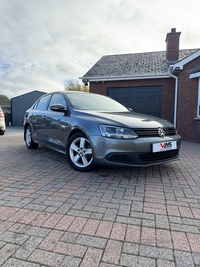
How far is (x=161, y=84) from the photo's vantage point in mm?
9227

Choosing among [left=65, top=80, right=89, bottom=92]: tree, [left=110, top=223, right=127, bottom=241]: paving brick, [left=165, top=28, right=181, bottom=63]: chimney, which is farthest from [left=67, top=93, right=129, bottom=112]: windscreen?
[left=65, top=80, right=89, bottom=92]: tree

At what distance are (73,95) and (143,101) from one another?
19.7ft

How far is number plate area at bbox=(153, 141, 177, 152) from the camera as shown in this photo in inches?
Result: 121

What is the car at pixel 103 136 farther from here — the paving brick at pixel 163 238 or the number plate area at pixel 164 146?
the paving brick at pixel 163 238

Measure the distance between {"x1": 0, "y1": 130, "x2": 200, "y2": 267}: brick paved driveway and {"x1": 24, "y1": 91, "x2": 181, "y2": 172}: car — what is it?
1.08 feet

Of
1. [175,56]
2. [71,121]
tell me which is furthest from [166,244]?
[175,56]

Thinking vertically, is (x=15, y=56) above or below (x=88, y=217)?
above

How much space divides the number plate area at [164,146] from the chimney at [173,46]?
826 centimetres

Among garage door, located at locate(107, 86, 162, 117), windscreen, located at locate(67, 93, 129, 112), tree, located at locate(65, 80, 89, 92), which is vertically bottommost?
windscreen, located at locate(67, 93, 129, 112)

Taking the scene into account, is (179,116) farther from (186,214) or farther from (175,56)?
(186,214)

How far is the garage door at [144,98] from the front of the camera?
9.41 metres

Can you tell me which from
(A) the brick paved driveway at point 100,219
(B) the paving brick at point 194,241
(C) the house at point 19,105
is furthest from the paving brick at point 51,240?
(C) the house at point 19,105

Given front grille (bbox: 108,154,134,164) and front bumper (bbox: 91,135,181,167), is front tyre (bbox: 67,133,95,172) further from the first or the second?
front grille (bbox: 108,154,134,164)

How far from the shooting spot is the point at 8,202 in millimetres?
2291
